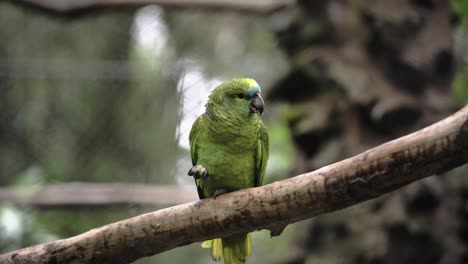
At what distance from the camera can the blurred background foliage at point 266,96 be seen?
378 centimetres

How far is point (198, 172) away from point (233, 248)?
0.39 meters

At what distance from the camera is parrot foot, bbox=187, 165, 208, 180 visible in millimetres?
2479

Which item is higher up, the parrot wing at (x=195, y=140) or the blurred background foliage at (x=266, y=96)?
the blurred background foliage at (x=266, y=96)

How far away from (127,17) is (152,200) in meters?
1.78

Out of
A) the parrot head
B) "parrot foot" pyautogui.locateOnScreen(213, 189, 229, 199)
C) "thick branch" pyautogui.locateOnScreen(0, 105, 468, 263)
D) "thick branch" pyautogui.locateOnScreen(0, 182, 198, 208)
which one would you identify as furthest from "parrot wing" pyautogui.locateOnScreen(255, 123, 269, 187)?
"thick branch" pyautogui.locateOnScreen(0, 182, 198, 208)

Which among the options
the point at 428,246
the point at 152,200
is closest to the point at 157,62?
the point at 152,200

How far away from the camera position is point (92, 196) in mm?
4035

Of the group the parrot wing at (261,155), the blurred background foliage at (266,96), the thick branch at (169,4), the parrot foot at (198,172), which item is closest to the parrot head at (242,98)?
the parrot wing at (261,155)

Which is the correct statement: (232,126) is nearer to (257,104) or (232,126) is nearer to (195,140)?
(257,104)

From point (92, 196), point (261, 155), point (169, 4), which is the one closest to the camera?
point (261, 155)

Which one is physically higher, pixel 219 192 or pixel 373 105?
pixel 373 105

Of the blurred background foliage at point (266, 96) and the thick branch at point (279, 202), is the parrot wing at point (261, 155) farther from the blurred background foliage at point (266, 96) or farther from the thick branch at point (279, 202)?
the blurred background foliage at point (266, 96)

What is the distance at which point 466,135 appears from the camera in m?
1.76

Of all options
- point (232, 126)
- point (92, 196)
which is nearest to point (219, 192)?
point (232, 126)
